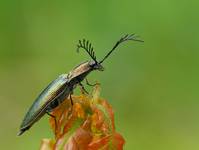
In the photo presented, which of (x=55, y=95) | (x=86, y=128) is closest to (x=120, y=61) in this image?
(x=55, y=95)

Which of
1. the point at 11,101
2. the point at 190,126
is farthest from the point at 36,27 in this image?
the point at 190,126

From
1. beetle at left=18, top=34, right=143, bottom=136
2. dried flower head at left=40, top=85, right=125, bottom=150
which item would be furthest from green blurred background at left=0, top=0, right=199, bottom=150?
dried flower head at left=40, top=85, right=125, bottom=150

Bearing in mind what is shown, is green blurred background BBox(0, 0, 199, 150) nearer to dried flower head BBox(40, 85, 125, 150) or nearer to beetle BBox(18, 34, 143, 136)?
beetle BBox(18, 34, 143, 136)

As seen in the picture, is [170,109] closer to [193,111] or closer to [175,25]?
[193,111]

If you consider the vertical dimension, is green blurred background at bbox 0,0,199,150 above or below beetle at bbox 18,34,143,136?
above

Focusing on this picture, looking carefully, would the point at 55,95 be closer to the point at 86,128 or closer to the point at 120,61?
the point at 86,128

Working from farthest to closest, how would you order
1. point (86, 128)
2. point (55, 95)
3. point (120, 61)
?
point (120, 61), point (55, 95), point (86, 128)

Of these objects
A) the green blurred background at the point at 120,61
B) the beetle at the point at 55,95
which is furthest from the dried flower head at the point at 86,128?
the green blurred background at the point at 120,61
